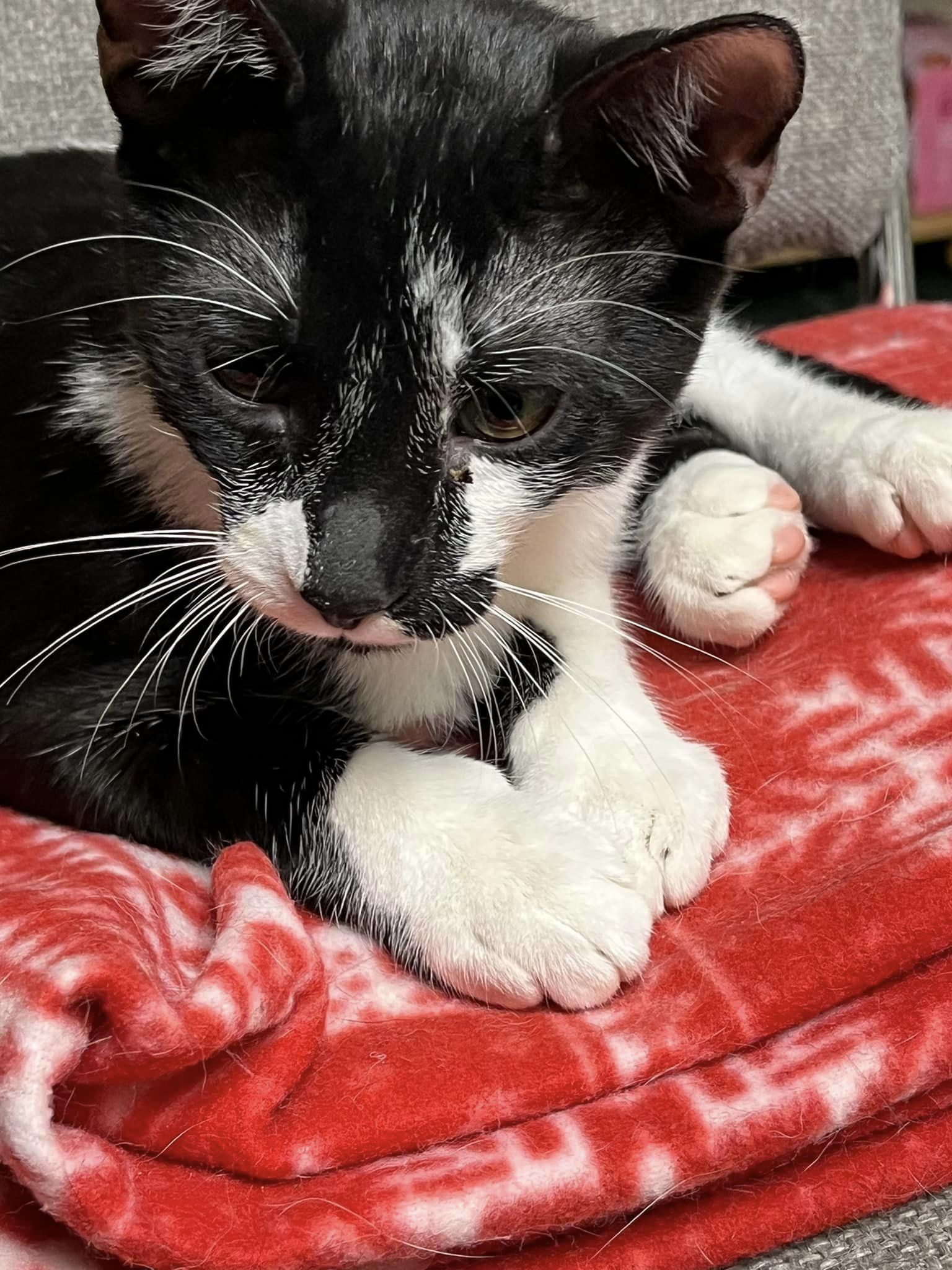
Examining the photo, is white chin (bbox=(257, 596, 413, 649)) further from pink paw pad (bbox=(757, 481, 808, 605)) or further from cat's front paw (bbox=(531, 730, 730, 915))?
pink paw pad (bbox=(757, 481, 808, 605))

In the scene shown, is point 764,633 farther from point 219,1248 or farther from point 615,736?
point 219,1248

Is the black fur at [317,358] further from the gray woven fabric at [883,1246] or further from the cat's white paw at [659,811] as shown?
the gray woven fabric at [883,1246]

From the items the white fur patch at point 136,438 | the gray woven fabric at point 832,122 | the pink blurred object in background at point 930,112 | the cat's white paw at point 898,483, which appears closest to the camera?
the white fur patch at point 136,438

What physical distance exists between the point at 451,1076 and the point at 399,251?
47cm

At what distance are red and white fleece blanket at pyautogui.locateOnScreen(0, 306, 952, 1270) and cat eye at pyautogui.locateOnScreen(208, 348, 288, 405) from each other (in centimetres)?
30

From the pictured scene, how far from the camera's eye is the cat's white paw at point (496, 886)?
70 centimetres

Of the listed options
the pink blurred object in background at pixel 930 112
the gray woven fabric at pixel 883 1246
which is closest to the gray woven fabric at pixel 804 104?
the pink blurred object in background at pixel 930 112

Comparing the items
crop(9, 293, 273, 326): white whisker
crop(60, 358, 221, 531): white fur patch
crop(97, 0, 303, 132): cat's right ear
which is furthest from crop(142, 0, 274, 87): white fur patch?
crop(60, 358, 221, 531): white fur patch

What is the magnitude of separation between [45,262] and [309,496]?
0.41 meters

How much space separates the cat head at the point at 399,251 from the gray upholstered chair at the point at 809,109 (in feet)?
2.51

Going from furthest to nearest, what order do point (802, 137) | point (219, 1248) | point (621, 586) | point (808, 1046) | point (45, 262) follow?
point (802, 137), point (621, 586), point (45, 262), point (808, 1046), point (219, 1248)

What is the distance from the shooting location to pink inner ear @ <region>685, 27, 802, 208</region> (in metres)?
0.63

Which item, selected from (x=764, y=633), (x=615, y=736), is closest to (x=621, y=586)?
(x=764, y=633)

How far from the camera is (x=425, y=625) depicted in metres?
0.71
